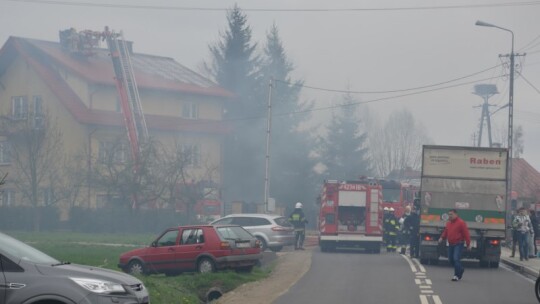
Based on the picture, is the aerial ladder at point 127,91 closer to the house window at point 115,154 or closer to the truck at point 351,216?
the house window at point 115,154

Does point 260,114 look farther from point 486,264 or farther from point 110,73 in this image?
point 486,264

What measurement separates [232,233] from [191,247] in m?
1.19

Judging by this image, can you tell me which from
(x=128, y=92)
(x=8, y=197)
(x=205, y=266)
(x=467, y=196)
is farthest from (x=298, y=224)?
(x=8, y=197)

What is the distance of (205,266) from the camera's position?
2183 cm

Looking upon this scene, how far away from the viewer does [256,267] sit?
24219 millimetres

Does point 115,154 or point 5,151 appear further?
point 5,151

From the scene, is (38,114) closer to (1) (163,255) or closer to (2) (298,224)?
(2) (298,224)

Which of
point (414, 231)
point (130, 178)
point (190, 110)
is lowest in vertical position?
point (414, 231)

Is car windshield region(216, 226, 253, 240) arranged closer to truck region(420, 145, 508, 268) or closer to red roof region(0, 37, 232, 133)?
truck region(420, 145, 508, 268)

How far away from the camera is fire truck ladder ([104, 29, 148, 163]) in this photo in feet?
167

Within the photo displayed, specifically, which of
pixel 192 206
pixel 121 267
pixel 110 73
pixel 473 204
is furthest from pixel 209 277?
pixel 110 73

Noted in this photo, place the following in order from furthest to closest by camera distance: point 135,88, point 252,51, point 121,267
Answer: point 252,51, point 135,88, point 121,267

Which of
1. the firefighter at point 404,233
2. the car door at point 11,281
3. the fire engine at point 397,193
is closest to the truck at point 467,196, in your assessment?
the firefighter at point 404,233

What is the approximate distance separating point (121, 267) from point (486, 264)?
11467 millimetres
